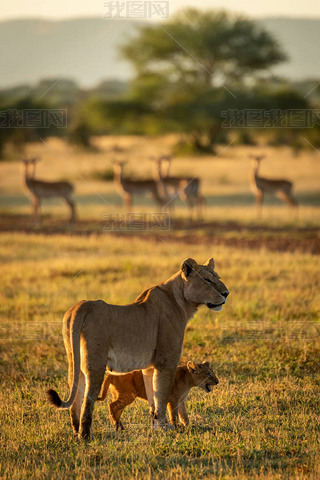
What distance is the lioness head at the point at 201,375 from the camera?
6.52 m

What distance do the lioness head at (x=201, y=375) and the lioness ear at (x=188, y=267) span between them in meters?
0.89

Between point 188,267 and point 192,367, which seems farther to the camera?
point 192,367

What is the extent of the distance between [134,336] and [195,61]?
4115cm

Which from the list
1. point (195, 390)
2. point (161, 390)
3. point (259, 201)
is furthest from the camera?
point (259, 201)

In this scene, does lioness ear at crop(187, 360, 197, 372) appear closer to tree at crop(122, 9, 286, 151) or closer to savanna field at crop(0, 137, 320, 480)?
savanna field at crop(0, 137, 320, 480)

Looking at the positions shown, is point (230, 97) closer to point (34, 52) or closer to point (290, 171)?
point (290, 171)

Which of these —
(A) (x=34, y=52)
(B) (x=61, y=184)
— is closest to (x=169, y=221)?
(B) (x=61, y=184)

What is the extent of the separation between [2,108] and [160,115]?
1022cm

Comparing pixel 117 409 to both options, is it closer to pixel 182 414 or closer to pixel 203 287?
pixel 182 414

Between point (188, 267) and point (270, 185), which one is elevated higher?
point (270, 185)

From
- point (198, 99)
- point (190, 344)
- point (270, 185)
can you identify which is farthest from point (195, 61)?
point (190, 344)

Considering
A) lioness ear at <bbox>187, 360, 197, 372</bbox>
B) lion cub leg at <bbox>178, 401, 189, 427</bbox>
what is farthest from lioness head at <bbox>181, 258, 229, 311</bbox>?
lion cub leg at <bbox>178, 401, 189, 427</bbox>

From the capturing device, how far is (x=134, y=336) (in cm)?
596

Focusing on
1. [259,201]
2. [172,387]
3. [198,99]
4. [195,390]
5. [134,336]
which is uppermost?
[198,99]
